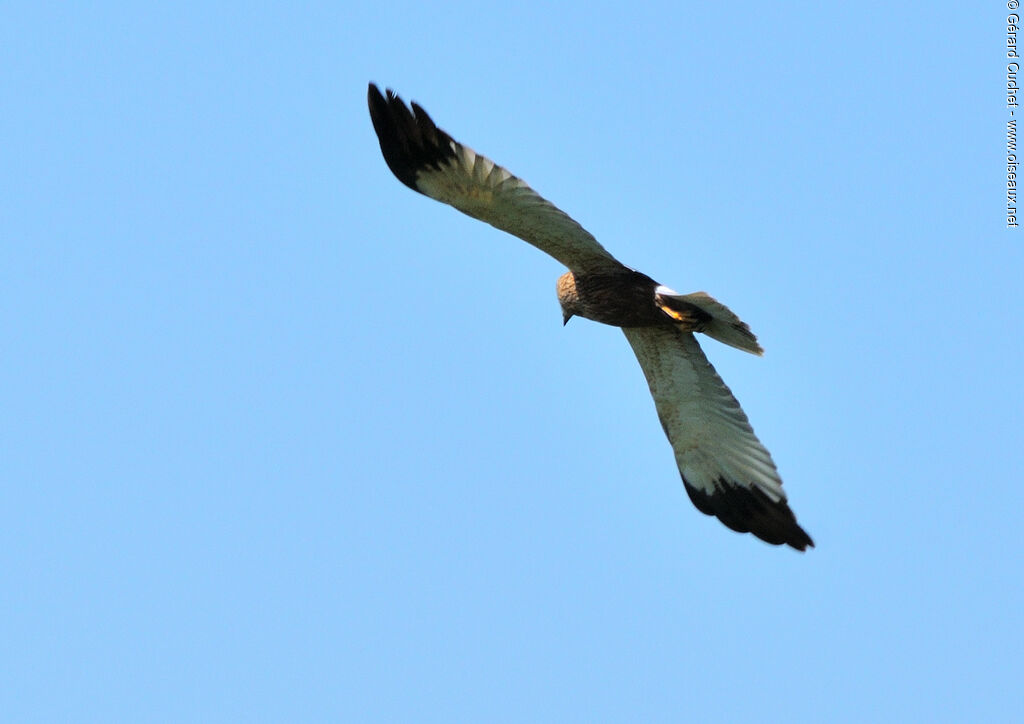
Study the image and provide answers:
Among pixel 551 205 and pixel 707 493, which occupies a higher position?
pixel 551 205

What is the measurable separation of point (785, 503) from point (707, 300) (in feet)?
6.49

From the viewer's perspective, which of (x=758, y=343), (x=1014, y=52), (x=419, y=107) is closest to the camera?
(x=419, y=107)

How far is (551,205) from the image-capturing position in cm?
998

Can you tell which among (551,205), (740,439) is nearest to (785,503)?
(740,439)

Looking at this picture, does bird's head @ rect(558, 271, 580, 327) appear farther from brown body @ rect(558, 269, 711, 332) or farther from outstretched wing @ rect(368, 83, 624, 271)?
outstretched wing @ rect(368, 83, 624, 271)

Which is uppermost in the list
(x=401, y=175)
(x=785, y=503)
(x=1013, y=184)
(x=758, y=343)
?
(x=1013, y=184)

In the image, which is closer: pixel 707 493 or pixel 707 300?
pixel 707 300

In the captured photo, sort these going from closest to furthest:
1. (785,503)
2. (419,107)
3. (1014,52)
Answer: (419,107), (785,503), (1014,52)

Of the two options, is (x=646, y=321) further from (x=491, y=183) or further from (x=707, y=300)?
(x=491, y=183)

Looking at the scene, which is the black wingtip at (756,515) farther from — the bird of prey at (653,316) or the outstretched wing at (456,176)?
the outstretched wing at (456,176)

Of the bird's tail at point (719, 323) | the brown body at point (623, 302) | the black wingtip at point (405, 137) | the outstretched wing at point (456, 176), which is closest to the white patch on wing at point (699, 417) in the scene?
the brown body at point (623, 302)

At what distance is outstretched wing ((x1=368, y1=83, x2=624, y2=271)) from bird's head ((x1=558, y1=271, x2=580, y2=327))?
2.28 ft

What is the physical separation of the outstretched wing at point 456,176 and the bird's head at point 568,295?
2.28 ft

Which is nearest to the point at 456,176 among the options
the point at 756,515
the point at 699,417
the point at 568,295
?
the point at 568,295
